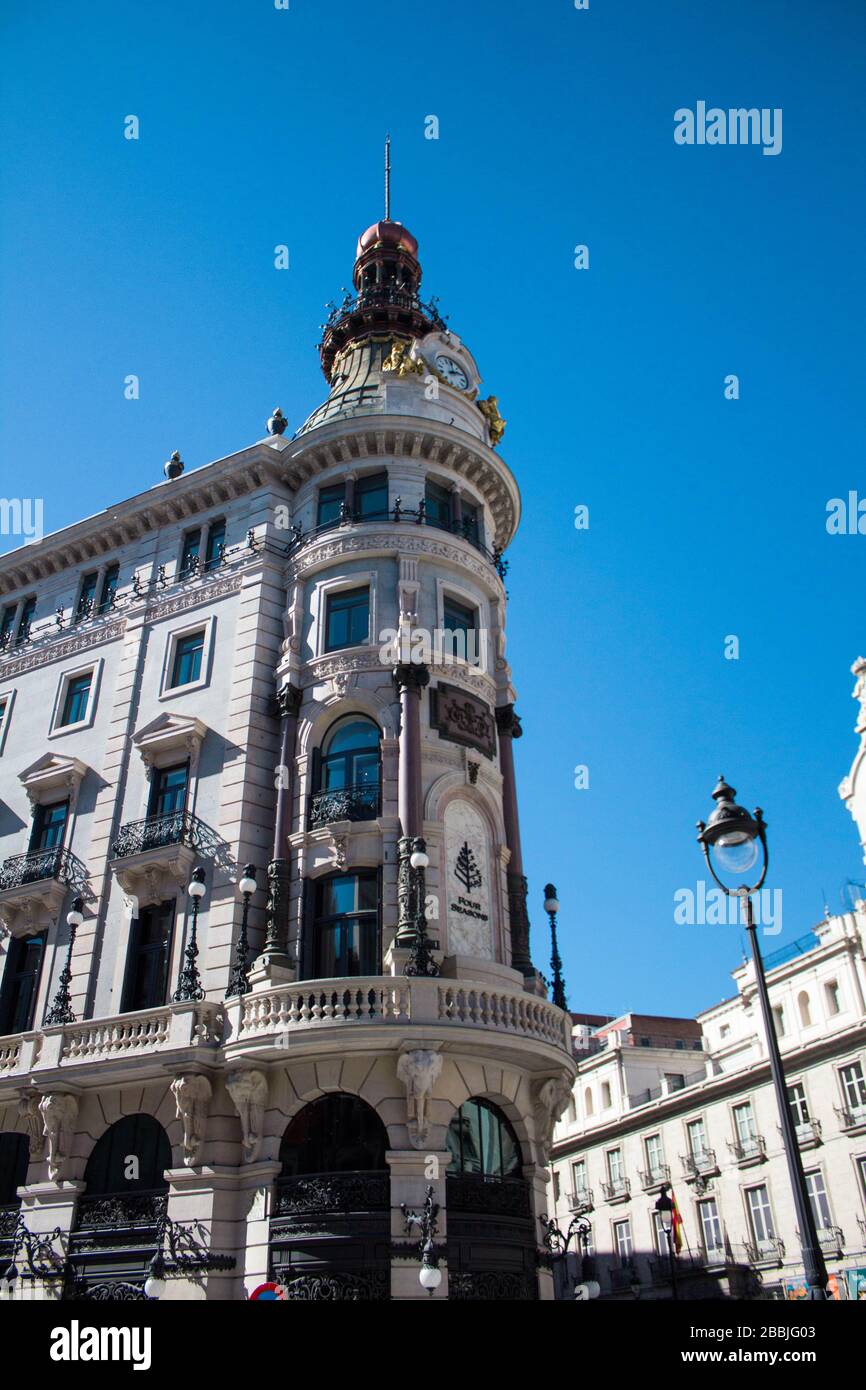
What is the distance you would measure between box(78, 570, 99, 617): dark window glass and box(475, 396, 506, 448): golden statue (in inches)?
586

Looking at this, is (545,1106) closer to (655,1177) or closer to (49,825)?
(49,825)

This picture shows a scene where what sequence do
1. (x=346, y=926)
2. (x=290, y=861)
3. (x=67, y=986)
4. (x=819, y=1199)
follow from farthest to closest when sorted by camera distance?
(x=819, y=1199)
(x=67, y=986)
(x=290, y=861)
(x=346, y=926)

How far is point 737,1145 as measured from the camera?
5116 cm

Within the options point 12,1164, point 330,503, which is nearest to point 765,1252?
point 12,1164

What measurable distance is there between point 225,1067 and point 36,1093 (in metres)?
5.66

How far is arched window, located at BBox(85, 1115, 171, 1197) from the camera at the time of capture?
24688 mm

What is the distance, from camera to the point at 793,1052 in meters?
47.8

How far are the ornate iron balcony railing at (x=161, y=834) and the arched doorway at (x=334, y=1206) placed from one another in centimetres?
830

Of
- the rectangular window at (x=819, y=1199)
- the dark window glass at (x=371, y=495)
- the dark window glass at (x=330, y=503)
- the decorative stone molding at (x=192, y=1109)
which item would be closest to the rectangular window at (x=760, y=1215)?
the rectangular window at (x=819, y=1199)

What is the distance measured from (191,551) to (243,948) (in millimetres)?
14851

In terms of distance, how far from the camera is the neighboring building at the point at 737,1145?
45.2m

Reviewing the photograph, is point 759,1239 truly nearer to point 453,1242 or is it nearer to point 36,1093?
point 453,1242
